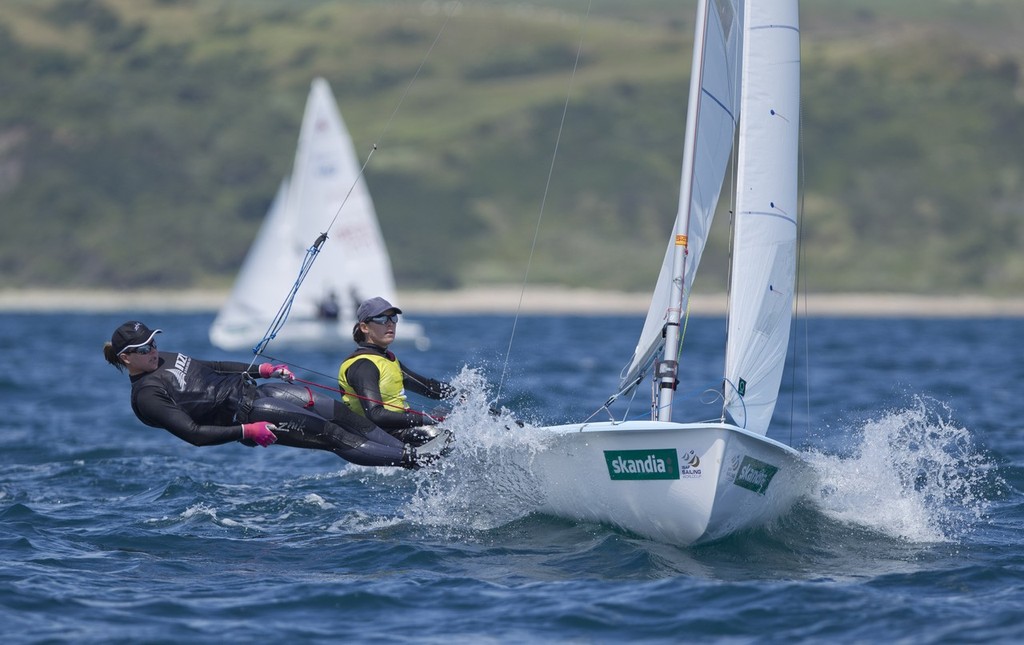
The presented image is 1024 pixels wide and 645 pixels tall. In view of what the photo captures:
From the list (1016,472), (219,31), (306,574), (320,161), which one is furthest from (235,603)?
(219,31)

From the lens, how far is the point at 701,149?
10250 mm

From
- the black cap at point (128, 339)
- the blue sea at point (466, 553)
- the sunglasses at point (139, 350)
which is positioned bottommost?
the blue sea at point (466, 553)

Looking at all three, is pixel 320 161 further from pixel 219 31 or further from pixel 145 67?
pixel 219 31

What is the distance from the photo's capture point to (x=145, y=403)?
9867 millimetres

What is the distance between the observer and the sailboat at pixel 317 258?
34.2m

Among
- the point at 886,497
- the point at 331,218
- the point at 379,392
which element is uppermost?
the point at 331,218

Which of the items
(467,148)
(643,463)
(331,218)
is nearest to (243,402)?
(643,463)

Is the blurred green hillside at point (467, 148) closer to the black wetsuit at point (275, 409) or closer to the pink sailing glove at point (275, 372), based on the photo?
the pink sailing glove at point (275, 372)

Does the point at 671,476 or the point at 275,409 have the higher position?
the point at 275,409

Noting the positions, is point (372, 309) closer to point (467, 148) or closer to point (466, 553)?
point (466, 553)

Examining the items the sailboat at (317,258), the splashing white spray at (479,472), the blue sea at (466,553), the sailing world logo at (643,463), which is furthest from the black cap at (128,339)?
the sailboat at (317,258)

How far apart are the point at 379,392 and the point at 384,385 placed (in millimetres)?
104

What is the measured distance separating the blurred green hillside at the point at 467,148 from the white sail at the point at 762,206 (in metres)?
64.6

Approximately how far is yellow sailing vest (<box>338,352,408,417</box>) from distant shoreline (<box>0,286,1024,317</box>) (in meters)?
69.4
